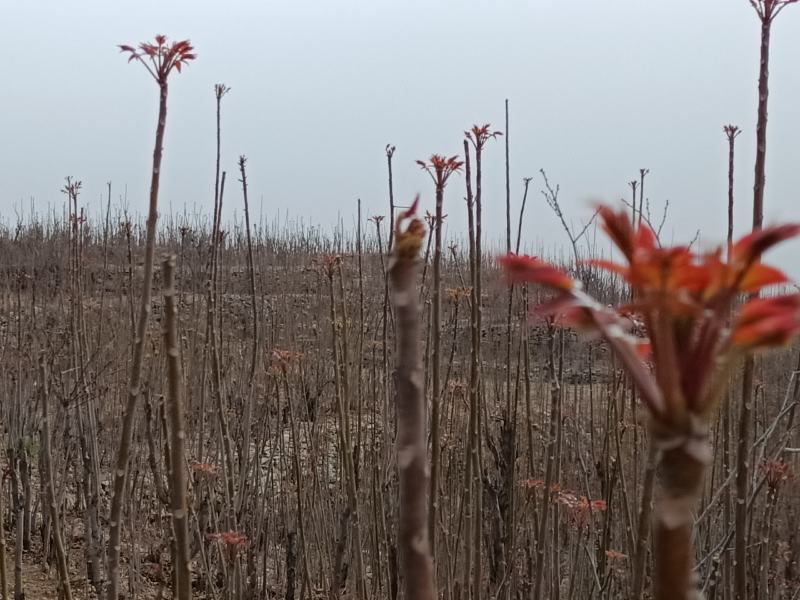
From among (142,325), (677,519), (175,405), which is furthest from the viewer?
(142,325)

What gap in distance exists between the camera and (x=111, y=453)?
2.64 m

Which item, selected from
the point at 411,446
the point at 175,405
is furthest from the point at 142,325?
the point at 411,446

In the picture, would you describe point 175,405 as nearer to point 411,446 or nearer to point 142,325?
point 142,325

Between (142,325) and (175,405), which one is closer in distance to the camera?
(175,405)

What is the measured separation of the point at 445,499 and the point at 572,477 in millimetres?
889

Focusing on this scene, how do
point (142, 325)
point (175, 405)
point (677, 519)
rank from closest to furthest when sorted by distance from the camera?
1. point (677, 519)
2. point (175, 405)
3. point (142, 325)

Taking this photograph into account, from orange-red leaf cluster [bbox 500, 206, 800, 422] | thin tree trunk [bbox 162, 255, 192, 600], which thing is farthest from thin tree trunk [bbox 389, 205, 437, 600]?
thin tree trunk [bbox 162, 255, 192, 600]

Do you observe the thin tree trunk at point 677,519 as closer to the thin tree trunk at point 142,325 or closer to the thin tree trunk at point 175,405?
the thin tree trunk at point 175,405

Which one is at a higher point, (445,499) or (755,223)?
(755,223)

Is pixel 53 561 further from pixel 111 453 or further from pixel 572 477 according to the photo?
pixel 572 477

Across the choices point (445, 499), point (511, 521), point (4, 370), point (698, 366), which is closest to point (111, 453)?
point (4, 370)

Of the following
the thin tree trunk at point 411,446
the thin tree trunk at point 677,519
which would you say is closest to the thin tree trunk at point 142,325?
the thin tree trunk at point 411,446

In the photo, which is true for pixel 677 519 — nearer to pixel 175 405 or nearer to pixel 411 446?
pixel 411 446

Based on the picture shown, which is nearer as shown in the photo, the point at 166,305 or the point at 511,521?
the point at 166,305
